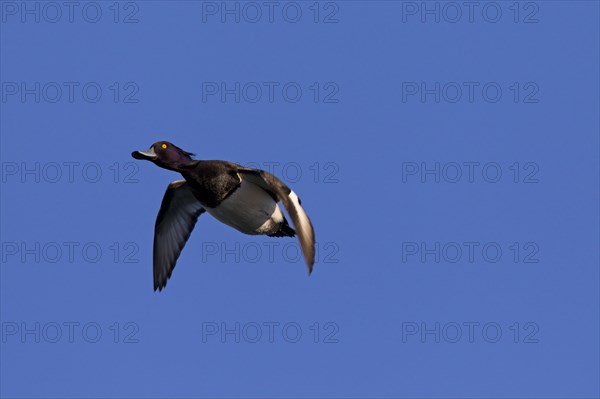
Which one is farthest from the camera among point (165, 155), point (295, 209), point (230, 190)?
point (165, 155)

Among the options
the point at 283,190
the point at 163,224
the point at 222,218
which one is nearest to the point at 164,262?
the point at 163,224

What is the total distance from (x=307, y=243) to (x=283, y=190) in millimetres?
1009

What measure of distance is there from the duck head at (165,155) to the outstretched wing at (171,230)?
2.33m

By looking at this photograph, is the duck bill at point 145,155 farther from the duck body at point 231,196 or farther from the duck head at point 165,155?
the duck body at point 231,196

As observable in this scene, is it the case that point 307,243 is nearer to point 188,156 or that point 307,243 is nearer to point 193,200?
point 188,156

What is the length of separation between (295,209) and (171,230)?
5158 mm

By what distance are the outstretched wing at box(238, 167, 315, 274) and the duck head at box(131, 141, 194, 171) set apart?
4.19ft

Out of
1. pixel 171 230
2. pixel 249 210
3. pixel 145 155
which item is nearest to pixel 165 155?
pixel 145 155

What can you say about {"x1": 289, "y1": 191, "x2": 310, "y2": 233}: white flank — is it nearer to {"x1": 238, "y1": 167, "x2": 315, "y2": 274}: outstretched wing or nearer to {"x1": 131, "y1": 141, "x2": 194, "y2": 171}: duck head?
{"x1": 238, "y1": 167, "x2": 315, "y2": 274}: outstretched wing

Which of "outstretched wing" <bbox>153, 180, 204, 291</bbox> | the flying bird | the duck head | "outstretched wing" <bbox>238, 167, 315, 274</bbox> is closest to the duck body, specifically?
the flying bird

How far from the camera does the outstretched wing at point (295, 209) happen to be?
15.0 m

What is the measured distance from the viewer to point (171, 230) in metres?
20.0

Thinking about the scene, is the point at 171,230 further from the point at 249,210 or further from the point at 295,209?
the point at 295,209


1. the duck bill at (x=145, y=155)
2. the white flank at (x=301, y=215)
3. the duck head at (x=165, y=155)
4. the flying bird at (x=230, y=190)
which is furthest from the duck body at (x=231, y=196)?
the white flank at (x=301, y=215)
